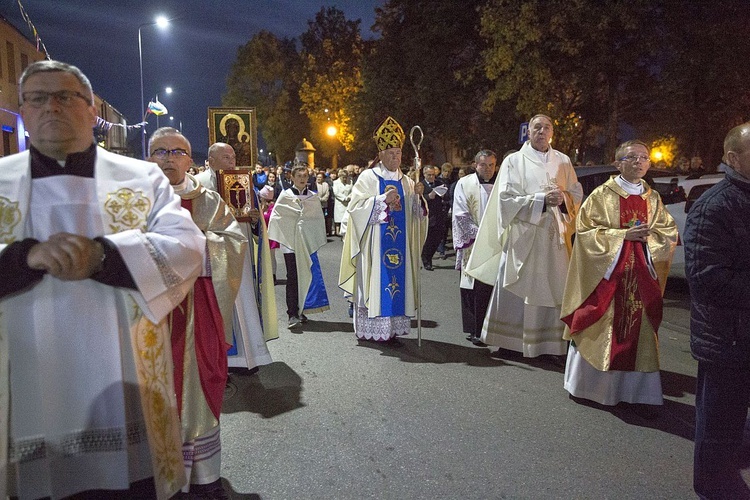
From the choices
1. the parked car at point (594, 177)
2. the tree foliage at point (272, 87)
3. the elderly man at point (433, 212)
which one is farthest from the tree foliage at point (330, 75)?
the parked car at point (594, 177)

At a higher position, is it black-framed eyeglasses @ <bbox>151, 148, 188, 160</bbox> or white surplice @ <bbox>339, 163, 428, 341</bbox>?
black-framed eyeglasses @ <bbox>151, 148, 188, 160</bbox>

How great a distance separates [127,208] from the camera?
2223mm

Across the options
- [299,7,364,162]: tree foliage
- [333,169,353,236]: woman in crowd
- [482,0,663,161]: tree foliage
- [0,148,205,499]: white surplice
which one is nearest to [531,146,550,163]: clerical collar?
[0,148,205,499]: white surplice

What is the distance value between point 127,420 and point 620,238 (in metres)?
3.79

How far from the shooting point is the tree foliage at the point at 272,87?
46.4 metres

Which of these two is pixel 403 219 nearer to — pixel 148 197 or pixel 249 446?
pixel 249 446

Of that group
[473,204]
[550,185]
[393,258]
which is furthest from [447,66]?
[550,185]

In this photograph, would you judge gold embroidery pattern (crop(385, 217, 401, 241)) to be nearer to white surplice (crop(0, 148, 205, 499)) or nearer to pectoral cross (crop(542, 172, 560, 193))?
pectoral cross (crop(542, 172, 560, 193))

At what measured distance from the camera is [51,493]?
208 cm

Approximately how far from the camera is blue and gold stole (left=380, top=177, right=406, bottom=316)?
6.80m

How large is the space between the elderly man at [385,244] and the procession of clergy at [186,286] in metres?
0.02

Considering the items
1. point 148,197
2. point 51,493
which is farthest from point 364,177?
point 51,493

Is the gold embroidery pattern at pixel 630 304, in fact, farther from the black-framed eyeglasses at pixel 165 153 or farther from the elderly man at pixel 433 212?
the elderly man at pixel 433 212

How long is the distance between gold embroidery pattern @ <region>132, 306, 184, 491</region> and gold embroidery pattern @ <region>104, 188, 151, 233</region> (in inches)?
12.0
